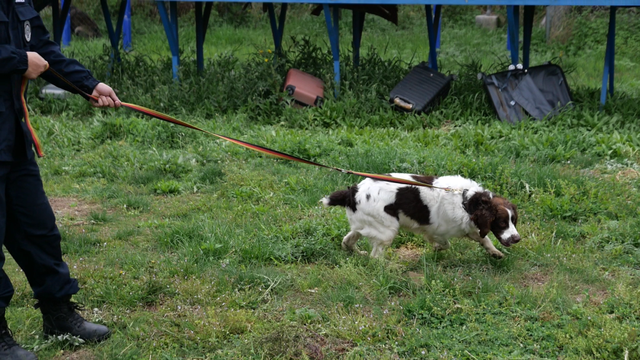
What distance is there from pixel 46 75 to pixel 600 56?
1271 cm

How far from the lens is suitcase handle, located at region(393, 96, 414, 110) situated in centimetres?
880

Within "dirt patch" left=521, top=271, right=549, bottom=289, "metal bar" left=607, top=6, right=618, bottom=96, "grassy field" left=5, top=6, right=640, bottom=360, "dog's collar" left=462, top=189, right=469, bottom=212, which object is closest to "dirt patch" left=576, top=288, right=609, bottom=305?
"grassy field" left=5, top=6, right=640, bottom=360

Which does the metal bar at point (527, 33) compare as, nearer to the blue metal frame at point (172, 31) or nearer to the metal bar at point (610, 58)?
the metal bar at point (610, 58)

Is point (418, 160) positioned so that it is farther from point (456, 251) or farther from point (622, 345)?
point (622, 345)

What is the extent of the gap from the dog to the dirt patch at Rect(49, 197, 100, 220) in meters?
2.48

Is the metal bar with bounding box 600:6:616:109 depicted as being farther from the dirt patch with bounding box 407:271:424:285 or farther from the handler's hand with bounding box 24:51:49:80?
the handler's hand with bounding box 24:51:49:80

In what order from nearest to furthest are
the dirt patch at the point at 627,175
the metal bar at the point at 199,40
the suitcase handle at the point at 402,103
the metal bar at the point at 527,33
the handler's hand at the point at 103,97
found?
the handler's hand at the point at 103,97 → the dirt patch at the point at 627,175 → the suitcase handle at the point at 402,103 → the metal bar at the point at 527,33 → the metal bar at the point at 199,40

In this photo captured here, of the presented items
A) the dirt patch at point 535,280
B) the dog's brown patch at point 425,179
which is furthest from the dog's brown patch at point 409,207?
the dirt patch at point 535,280

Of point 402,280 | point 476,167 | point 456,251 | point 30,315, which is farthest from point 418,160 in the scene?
point 30,315

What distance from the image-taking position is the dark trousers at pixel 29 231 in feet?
10.8

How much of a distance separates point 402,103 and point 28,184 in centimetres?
620

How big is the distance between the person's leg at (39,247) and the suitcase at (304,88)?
5.91 m

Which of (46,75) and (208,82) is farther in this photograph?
(208,82)

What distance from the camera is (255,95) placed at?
9.27 meters
